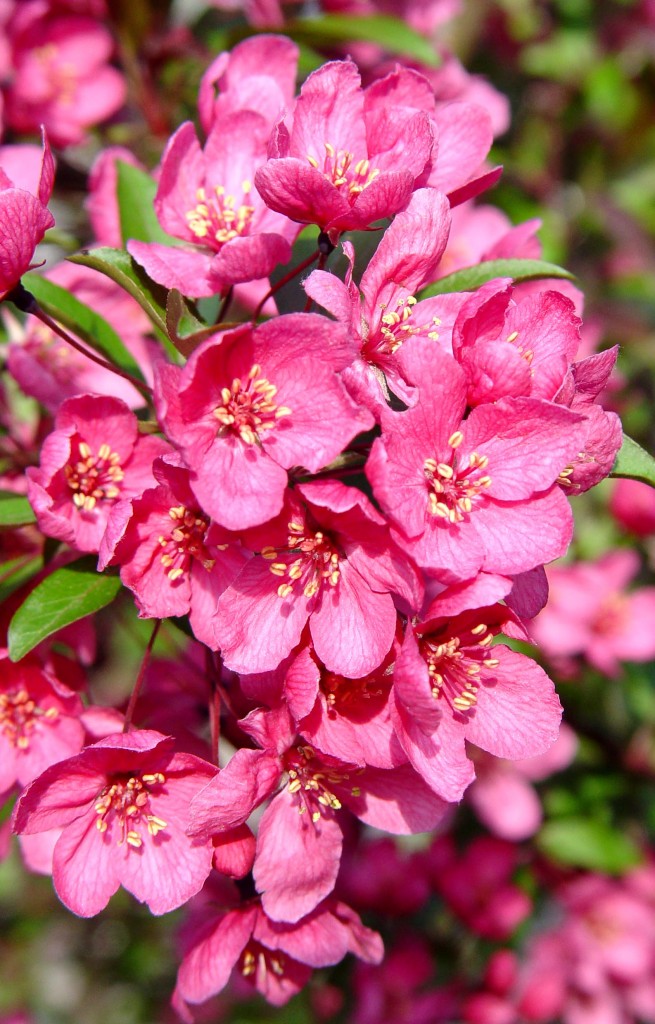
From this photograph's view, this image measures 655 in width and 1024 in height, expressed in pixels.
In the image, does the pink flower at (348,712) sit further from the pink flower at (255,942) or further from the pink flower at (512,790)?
the pink flower at (512,790)

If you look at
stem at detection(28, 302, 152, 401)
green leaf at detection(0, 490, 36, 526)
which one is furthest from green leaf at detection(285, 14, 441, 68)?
green leaf at detection(0, 490, 36, 526)

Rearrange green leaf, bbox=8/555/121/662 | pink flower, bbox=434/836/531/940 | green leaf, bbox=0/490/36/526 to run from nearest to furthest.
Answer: green leaf, bbox=8/555/121/662
green leaf, bbox=0/490/36/526
pink flower, bbox=434/836/531/940

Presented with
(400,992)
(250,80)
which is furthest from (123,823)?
(400,992)

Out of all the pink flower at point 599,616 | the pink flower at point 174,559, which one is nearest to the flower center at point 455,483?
the pink flower at point 174,559

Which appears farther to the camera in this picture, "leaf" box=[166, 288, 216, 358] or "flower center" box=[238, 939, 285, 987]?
"flower center" box=[238, 939, 285, 987]

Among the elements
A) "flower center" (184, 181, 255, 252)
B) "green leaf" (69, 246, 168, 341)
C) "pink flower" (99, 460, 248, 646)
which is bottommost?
"pink flower" (99, 460, 248, 646)

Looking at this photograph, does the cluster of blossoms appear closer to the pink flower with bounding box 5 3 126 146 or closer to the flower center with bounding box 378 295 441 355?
the flower center with bounding box 378 295 441 355

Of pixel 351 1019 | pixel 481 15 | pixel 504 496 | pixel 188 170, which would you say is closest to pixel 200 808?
pixel 504 496

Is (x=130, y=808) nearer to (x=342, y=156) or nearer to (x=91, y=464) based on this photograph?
(x=91, y=464)
